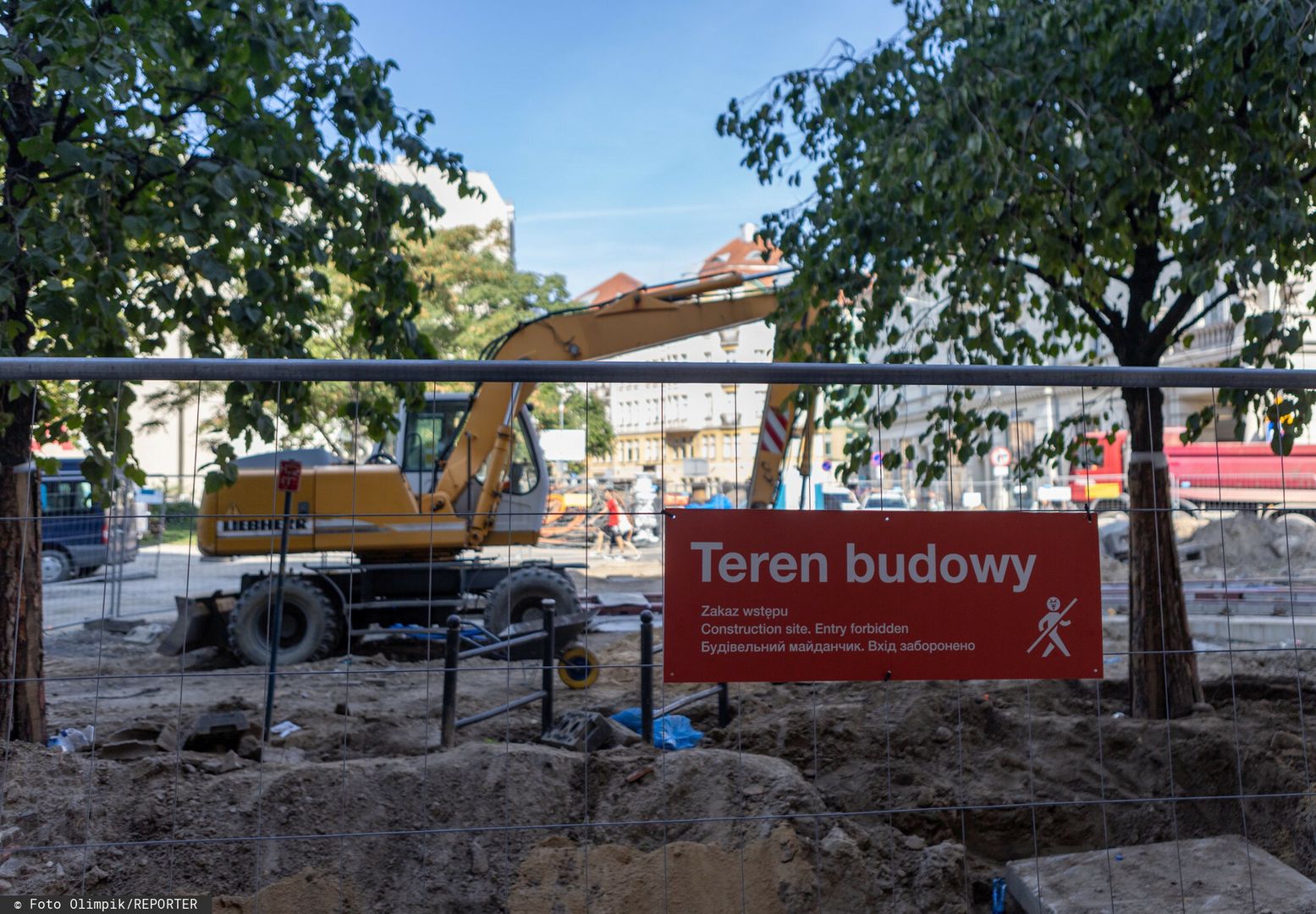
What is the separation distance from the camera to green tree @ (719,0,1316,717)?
566 centimetres

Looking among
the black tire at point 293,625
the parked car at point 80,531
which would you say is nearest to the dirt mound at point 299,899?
the parked car at point 80,531

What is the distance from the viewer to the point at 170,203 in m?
5.71

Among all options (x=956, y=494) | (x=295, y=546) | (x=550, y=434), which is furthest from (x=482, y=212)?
(x=956, y=494)

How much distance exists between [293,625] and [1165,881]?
9.74 meters

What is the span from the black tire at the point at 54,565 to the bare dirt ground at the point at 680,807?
95 centimetres

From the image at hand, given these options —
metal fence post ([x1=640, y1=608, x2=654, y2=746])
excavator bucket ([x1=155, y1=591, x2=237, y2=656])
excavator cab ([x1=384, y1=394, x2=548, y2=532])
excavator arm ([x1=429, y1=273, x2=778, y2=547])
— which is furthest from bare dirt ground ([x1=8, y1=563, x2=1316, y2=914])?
excavator cab ([x1=384, y1=394, x2=548, y2=532])

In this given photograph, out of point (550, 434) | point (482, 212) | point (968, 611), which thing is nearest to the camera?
point (968, 611)

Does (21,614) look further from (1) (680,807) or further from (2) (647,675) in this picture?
(1) (680,807)

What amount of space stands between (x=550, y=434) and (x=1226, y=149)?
7653mm

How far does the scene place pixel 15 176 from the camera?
18.6 ft

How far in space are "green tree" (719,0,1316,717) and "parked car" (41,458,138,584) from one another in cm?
369

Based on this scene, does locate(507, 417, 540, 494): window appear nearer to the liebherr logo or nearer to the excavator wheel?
the liebherr logo

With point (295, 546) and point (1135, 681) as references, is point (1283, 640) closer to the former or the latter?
point (1135, 681)

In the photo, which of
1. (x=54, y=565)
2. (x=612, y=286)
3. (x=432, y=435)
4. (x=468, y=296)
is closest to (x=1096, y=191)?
(x=54, y=565)
